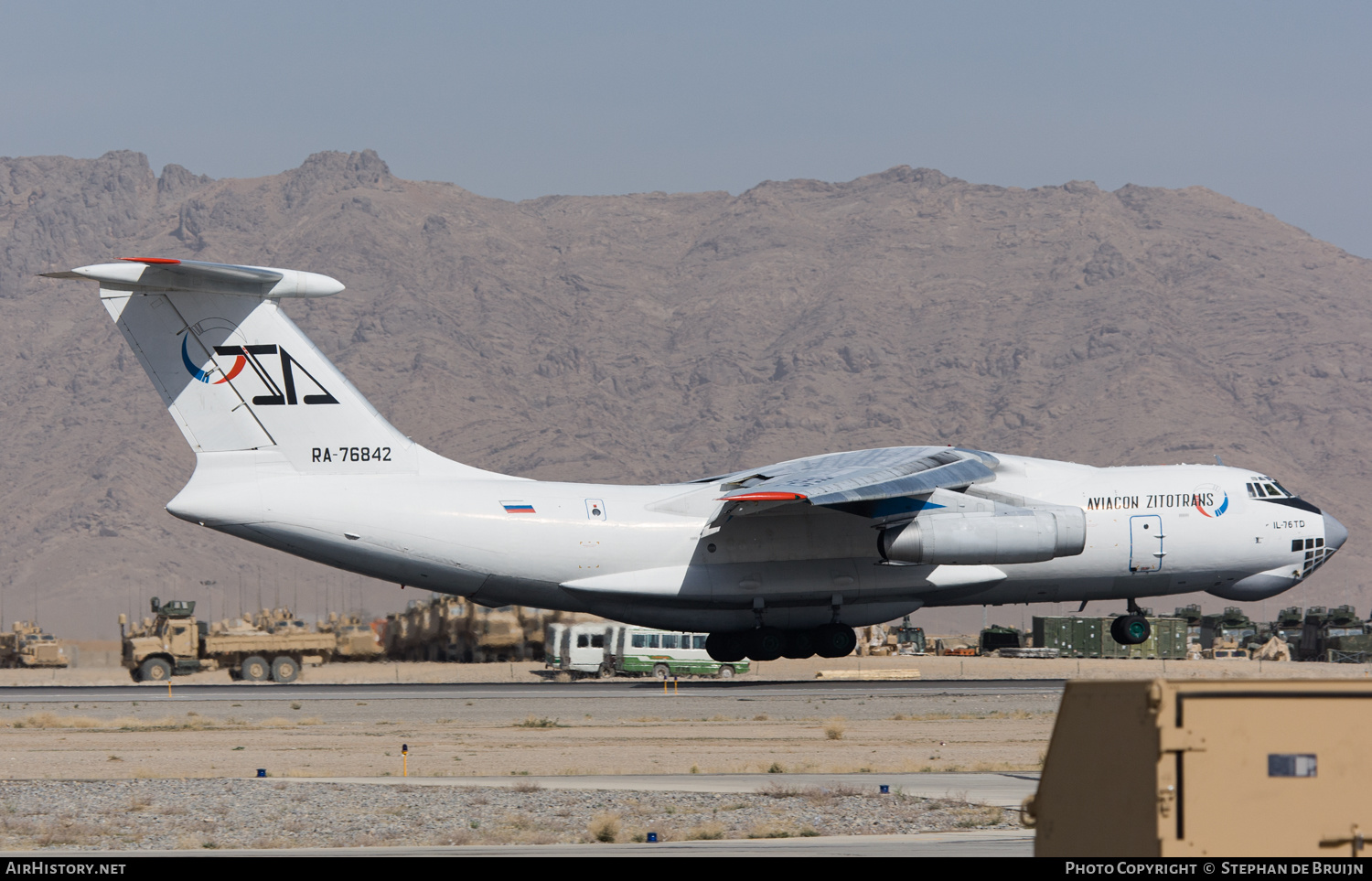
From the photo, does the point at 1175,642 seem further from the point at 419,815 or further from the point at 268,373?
the point at 419,815

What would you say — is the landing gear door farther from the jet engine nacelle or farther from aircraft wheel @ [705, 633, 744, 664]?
aircraft wheel @ [705, 633, 744, 664]

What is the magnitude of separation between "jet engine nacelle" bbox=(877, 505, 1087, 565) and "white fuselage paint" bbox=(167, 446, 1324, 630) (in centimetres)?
99

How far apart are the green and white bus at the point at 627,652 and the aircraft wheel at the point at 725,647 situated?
10.0 m

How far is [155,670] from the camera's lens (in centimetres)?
4150

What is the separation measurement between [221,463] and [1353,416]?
423ft

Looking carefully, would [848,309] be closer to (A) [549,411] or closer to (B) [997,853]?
(A) [549,411]

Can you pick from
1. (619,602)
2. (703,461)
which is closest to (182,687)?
(619,602)

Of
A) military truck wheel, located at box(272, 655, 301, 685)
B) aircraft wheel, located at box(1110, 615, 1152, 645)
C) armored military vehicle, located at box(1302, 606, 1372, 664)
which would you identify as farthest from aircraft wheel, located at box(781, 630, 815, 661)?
armored military vehicle, located at box(1302, 606, 1372, 664)

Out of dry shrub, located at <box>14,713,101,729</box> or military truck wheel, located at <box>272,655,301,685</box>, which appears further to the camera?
military truck wheel, located at <box>272,655,301,685</box>

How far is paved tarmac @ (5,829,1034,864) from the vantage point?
10500 millimetres

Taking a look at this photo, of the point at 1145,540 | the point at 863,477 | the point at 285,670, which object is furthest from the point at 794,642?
the point at 285,670

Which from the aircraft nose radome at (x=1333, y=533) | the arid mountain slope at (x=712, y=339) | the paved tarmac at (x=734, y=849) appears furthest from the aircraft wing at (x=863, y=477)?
the arid mountain slope at (x=712, y=339)

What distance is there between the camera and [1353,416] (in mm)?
136125

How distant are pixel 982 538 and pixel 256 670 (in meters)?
23.1
